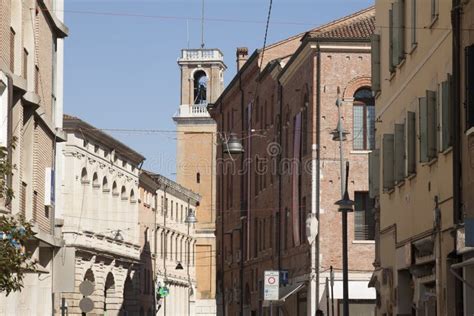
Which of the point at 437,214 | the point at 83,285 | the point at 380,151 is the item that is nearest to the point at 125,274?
the point at 83,285

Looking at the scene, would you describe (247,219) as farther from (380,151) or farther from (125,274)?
(380,151)

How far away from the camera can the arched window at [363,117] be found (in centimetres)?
4906

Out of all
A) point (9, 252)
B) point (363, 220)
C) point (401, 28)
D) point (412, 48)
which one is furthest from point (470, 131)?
point (363, 220)

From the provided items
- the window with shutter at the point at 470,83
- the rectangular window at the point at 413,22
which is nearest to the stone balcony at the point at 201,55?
the rectangular window at the point at 413,22

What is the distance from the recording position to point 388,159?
95.3ft

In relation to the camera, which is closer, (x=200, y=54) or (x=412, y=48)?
(x=412, y=48)

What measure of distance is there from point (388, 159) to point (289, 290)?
23649 mm

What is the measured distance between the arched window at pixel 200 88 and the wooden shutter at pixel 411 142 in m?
104

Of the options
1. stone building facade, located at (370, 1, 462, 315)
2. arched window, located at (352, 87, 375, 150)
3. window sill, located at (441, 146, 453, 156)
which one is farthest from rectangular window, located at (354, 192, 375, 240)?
window sill, located at (441, 146, 453, 156)

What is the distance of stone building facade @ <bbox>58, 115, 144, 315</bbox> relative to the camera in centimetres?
7303

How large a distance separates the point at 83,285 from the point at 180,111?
89768mm

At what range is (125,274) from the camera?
87125 millimetres

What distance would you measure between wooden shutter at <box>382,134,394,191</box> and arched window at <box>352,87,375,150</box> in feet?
64.7

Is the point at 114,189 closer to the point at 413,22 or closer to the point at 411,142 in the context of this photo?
the point at 413,22
